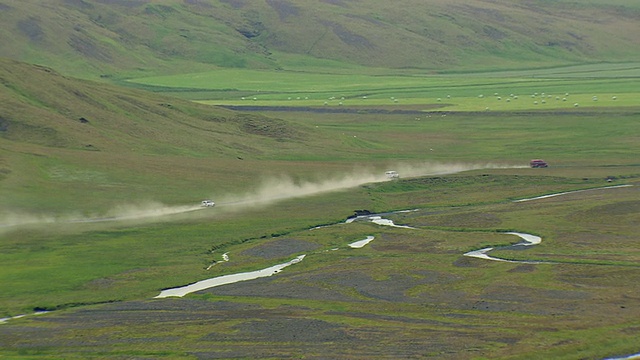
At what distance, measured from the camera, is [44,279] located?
106062 mm

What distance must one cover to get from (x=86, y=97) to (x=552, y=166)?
71085 mm

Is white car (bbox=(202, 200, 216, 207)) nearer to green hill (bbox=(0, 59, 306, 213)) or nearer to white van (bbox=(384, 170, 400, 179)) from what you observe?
green hill (bbox=(0, 59, 306, 213))

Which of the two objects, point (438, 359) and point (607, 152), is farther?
point (607, 152)

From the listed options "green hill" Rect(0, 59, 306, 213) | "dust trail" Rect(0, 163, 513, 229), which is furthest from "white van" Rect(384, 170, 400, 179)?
"green hill" Rect(0, 59, 306, 213)

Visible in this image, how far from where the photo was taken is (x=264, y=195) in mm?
157750

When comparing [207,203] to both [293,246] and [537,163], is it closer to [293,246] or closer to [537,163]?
[293,246]

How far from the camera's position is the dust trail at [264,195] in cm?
13588

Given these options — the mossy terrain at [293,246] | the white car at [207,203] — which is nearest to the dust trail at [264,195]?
the mossy terrain at [293,246]

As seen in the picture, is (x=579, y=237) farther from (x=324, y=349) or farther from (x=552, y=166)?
(x=552, y=166)

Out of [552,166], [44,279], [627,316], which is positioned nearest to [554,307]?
[627,316]

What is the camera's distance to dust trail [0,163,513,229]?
135875mm

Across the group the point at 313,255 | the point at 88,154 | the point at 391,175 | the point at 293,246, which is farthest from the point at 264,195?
the point at 313,255

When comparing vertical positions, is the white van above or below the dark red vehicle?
above

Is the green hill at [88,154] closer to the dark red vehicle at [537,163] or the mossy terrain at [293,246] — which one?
the mossy terrain at [293,246]
